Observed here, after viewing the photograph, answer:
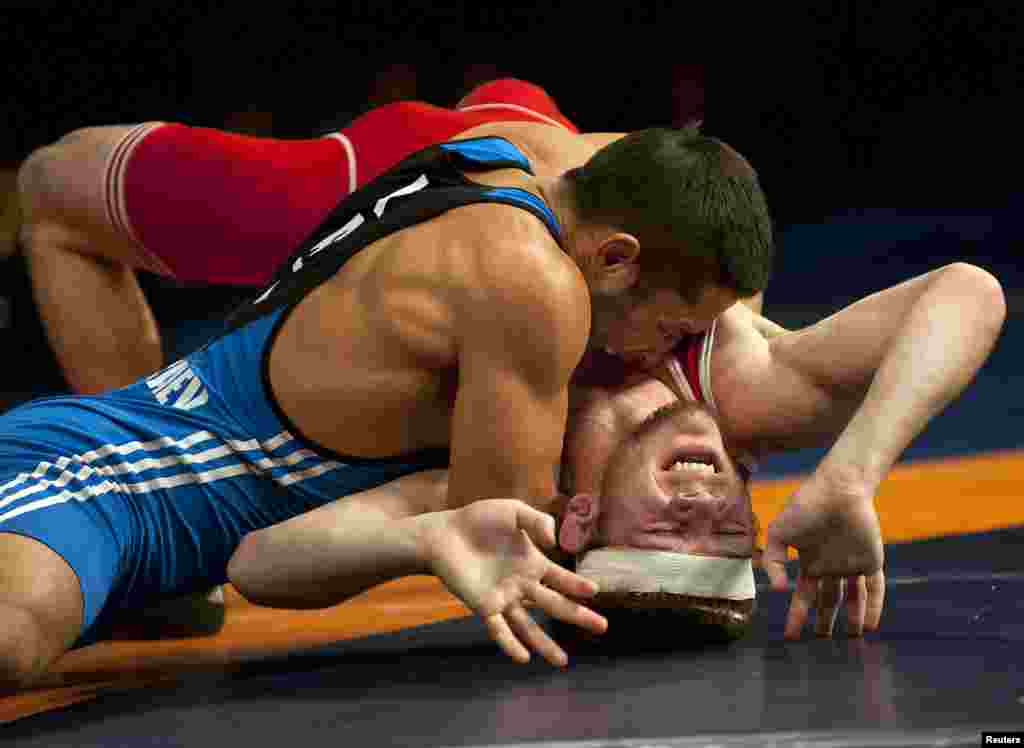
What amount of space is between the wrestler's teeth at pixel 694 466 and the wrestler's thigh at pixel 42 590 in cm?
87

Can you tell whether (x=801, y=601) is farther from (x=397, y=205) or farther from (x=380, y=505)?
(x=397, y=205)

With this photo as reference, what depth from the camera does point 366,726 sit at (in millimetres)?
1988

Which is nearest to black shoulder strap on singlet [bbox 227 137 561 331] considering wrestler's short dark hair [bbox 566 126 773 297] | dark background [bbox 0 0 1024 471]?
wrestler's short dark hair [bbox 566 126 773 297]

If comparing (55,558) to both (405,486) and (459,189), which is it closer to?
(405,486)

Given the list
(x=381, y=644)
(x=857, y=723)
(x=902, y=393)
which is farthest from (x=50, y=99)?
(x=857, y=723)

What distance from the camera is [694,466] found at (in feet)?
7.97

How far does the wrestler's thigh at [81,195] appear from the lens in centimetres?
354

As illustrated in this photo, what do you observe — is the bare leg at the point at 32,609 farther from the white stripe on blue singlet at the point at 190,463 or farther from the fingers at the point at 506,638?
the fingers at the point at 506,638

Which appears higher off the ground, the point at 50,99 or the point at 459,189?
the point at 459,189

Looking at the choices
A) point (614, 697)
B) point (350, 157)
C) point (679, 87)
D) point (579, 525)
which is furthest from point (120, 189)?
point (679, 87)

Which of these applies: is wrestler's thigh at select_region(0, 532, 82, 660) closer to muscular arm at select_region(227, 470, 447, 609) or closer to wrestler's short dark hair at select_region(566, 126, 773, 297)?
muscular arm at select_region(227, 470, 447, 609)

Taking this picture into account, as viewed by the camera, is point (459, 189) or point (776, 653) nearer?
point (776, 653)

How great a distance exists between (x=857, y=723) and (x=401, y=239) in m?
1.11

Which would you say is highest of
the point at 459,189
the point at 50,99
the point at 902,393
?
the point at 459,189
